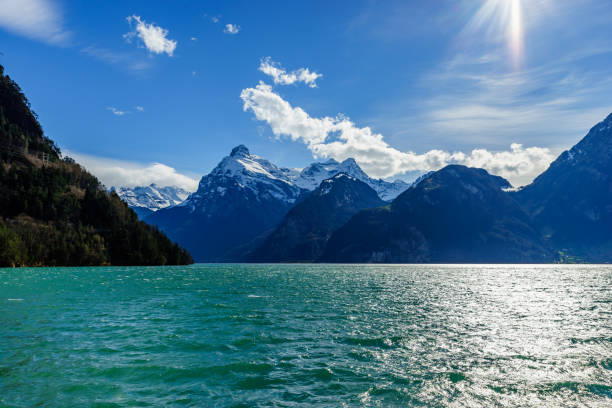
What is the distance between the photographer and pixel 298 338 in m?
35.8

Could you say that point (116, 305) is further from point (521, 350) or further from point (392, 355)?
point (521, 350)

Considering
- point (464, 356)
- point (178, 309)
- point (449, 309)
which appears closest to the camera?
point (464, 356)

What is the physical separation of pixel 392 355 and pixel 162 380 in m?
17.0

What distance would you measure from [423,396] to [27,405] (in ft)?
67.8

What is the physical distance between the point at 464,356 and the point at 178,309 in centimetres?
3899

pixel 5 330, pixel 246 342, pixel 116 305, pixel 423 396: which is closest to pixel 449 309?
pixel 246 342

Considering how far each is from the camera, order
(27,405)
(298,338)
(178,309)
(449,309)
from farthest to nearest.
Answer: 1. (449,309)
2. (178,309)
3. (298,338)
4. (27,405)

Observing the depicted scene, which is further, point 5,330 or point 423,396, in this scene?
point 5,330

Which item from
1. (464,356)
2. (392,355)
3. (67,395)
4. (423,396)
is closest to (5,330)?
(67,395)

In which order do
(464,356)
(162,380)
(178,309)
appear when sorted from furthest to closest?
(178,309), (464,356), (162,380)

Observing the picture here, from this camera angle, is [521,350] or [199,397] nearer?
[199,397]

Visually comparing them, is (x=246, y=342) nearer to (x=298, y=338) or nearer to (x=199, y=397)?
(x=298, y=338)

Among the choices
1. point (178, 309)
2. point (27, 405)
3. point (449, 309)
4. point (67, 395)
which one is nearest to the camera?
point (27, 405)

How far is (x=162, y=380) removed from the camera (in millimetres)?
23656
